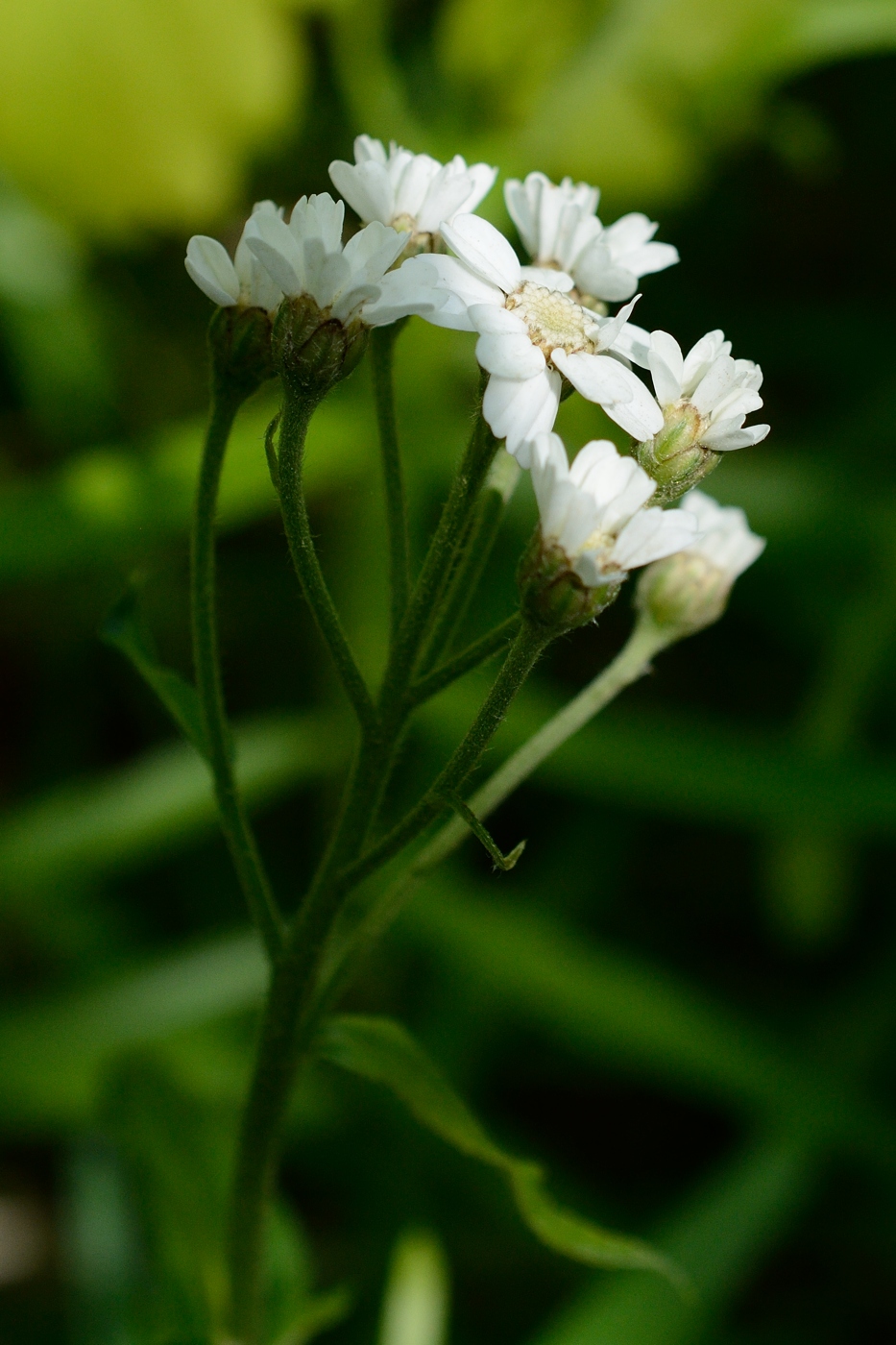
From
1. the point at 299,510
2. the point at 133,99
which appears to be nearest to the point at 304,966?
the point at 299,510

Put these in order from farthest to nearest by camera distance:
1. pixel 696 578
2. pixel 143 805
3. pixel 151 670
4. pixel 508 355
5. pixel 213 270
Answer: pixel 143 805, pixel 696 578, pixel 151 670, pixel 213 270, pixel 508 355

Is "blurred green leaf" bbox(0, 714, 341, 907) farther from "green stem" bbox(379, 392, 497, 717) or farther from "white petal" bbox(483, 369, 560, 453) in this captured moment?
"white petal" bbox(483, 369, 560, 453)

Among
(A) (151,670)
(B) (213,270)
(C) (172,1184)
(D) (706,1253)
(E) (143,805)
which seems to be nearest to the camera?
(B) (213,270)

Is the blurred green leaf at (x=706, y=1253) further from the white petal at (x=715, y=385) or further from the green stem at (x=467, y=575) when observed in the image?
the white petal at (x=715, y=385)

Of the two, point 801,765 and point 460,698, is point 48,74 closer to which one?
point 460,698

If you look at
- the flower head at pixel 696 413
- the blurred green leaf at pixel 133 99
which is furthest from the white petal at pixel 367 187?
the blurred green leaf at pixel 133 99

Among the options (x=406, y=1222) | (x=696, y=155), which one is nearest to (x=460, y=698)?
(x=406, y=1222)

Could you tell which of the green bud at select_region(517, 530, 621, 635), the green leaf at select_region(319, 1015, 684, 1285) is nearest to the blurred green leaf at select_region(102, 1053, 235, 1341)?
the green leaf at select_region(319, 1015, 684, 1285)

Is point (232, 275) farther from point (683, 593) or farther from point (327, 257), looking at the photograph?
point (683, 593)
